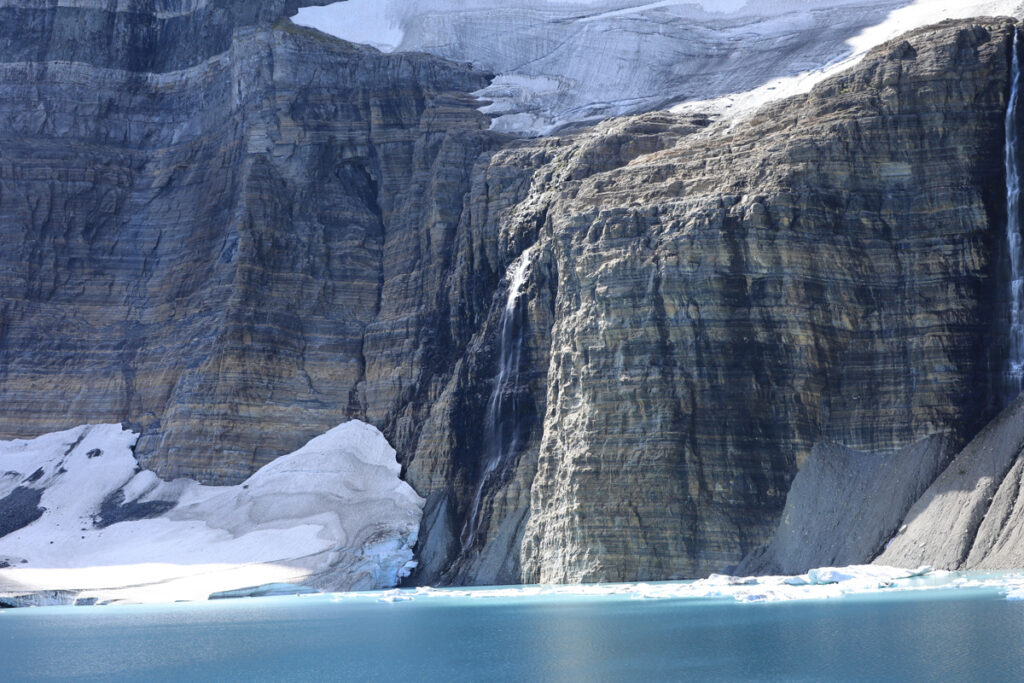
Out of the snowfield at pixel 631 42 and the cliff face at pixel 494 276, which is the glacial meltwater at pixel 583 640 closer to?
the cliff face at pixel 494 276

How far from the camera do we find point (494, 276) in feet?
201

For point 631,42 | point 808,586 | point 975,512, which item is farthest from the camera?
point 631,42

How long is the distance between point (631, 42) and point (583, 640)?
55.5 meters

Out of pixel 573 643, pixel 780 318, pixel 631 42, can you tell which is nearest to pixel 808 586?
pixel 573 643

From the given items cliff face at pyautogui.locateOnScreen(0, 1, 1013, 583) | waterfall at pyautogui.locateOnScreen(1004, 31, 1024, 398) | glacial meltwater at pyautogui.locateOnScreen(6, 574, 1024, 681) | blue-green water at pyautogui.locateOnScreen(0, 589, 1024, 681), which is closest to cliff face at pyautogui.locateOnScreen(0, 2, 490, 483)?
cliff face at pyautogui.locateOnScreen(0, 1, 1013, 583)

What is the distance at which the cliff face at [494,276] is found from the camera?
45.8 metres

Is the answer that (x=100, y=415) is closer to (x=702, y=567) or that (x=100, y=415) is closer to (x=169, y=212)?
(x=169, y=212)

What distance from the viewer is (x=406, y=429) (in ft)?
207

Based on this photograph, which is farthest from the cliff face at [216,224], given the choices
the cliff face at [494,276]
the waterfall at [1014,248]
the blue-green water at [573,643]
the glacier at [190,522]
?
the waterfall at [1014,248]

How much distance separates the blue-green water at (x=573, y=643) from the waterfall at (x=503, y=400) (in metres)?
14.1

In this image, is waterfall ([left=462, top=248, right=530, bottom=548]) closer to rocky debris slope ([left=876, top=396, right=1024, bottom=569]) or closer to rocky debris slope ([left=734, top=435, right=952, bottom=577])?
rocky debris slope ([left=734, top=435, right=952, bottom=577])

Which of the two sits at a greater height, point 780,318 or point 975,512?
point 780,318

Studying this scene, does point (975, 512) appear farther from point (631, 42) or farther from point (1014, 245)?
point (631, 42)

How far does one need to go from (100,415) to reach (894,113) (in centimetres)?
4506
